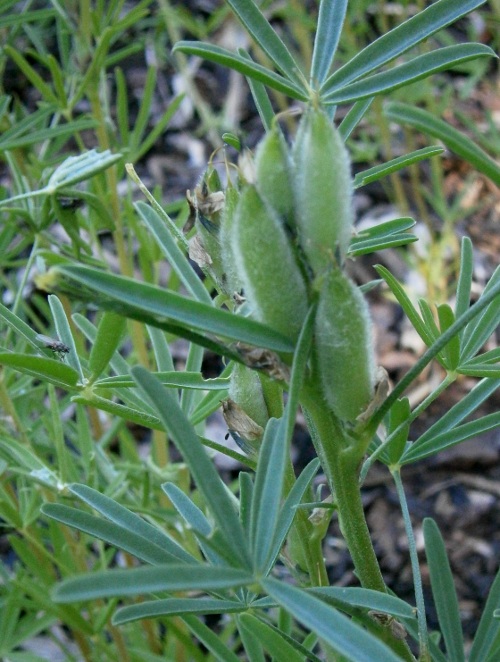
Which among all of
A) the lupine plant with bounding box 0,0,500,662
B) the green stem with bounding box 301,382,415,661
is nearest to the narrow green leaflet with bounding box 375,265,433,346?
the lupine plant with bounding box 0,0,500,662

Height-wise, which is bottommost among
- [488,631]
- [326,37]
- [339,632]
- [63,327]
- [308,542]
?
[488,631]

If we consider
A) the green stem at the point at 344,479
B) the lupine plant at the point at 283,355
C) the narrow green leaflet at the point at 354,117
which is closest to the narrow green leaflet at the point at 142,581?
the lupine plant at the point at 283,355

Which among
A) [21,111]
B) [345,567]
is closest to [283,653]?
[21,111]

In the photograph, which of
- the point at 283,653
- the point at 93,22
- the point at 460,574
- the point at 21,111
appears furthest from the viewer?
the point at 460,574

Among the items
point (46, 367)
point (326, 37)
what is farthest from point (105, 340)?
point (326, 37)

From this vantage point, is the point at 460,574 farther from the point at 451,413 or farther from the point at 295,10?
the point at 295,10

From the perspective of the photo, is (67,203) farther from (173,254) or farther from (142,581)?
(142,581)
